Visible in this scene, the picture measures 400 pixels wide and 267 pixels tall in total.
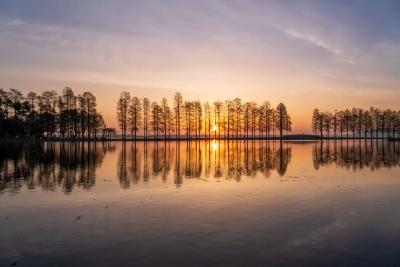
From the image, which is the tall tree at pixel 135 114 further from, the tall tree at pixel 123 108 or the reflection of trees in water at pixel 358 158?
the reflection of trees in water at pixel 358 158

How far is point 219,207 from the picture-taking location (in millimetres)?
17422

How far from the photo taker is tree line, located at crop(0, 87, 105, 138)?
113 m

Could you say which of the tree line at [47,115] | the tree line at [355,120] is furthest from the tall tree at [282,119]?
the tree line at [47,115]

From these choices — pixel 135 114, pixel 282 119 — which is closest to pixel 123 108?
pixel 135 114

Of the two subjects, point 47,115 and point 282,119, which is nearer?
point 47,115

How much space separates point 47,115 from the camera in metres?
123

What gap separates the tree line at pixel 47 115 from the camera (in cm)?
11344

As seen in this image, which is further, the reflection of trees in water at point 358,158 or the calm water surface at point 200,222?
the reflection of trees in water at point 358,158

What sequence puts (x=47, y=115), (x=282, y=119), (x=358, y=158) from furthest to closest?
(x=282, y=119) < (x=47, y=115) < (x=358, y=158)

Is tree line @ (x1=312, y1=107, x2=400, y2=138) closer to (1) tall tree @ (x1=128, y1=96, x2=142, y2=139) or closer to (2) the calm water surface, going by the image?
(1) tall tree @ (x1=128, y1=96, x2=142, y2=139)

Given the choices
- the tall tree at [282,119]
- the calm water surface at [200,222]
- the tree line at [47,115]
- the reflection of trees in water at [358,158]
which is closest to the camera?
the calm water surface at [200,222]

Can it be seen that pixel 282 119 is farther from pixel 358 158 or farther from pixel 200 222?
pixel 200 222

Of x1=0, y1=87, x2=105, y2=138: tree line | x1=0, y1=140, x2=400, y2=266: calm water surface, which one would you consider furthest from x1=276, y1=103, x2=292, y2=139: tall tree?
x1=0, y1=140, x2=400, y2=266: calm water surface

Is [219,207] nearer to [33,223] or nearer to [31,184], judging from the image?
[33,223]
